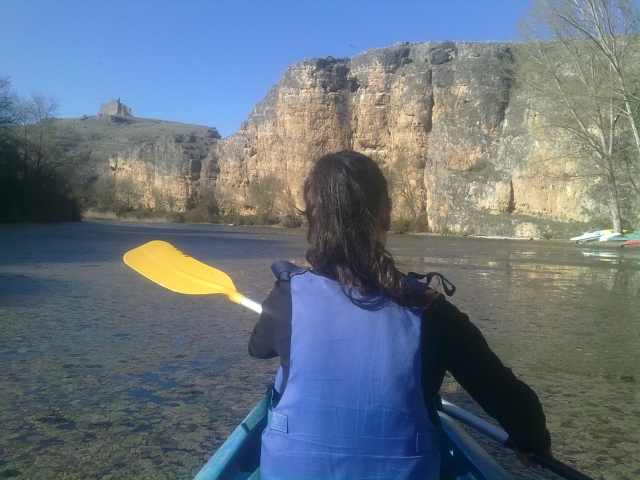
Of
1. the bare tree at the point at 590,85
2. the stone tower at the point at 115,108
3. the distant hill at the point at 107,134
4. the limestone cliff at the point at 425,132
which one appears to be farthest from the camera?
the stone tower at the point at 115,108

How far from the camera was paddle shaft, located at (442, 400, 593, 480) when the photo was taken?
1.33m

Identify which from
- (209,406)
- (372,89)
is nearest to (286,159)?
(372,89)

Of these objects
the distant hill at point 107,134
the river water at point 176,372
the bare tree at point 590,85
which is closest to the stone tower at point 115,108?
the distant hill at point 107,134

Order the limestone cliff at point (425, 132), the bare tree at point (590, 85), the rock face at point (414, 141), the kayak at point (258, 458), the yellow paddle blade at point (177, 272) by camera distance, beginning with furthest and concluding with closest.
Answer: the limestone cliff at point (425, 132) < the rock face at point (414, 141) < the bare tree at point (590, 85) < the yellow paddle blade at point (177, 272) < the kayak at point (258, 458)

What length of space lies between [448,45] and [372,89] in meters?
5.52

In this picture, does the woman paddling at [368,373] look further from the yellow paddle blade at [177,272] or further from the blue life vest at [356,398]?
the yellow paddle blade at [177,272]

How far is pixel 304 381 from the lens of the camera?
4.02ft

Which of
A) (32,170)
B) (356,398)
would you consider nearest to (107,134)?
(32,170)

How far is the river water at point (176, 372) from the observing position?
215 centimetres

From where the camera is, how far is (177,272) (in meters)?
3.30

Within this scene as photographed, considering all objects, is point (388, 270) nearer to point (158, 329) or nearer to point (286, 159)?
point (158, 329)

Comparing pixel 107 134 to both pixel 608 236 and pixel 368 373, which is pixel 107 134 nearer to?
pixel 608 236

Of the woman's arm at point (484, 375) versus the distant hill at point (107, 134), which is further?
the distant hill at point (107, 134)

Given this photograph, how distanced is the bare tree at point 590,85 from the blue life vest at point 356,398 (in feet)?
59.1
